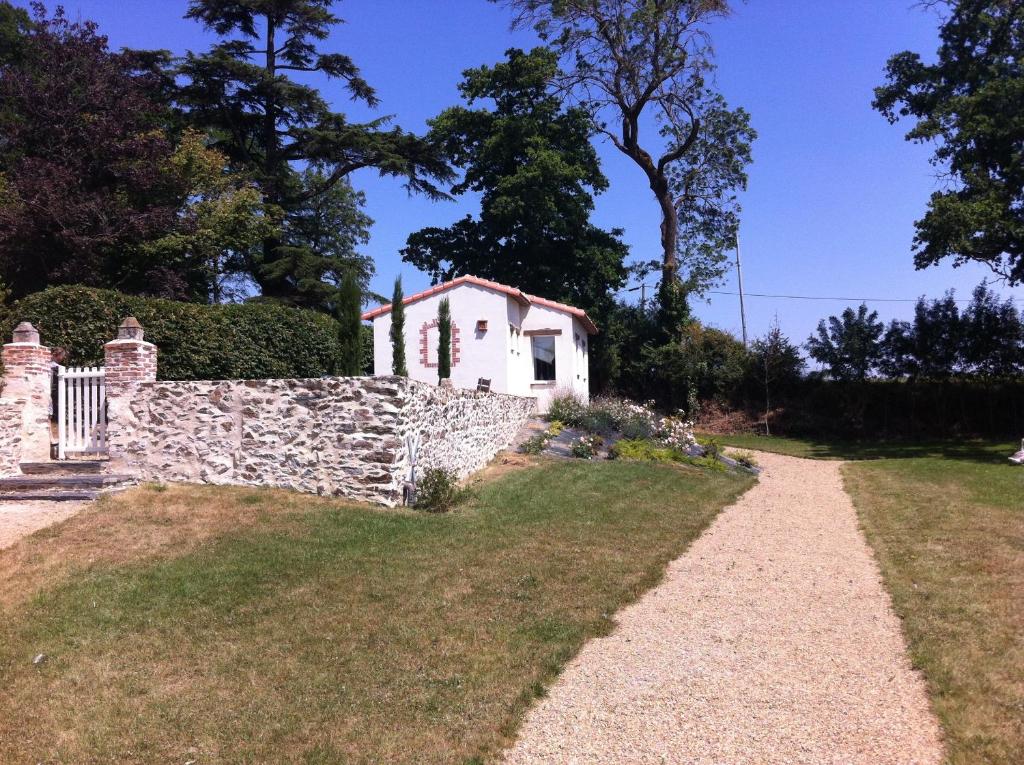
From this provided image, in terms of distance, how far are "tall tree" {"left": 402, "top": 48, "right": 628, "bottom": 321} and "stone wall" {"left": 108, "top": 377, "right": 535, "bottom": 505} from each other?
71.9ft

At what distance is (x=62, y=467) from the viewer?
10.6m

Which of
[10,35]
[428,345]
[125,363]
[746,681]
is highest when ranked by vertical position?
[10,35]

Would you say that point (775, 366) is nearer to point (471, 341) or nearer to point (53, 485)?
point (471, 341)

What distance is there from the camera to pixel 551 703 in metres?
4.84

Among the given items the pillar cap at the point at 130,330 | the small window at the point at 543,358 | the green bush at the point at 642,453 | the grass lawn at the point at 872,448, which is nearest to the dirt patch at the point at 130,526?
the pillar cap at the point at 130,330

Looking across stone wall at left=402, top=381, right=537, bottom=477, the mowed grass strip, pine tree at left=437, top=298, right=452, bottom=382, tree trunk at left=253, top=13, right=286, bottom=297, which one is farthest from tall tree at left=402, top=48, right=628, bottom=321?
the mowed grass strip

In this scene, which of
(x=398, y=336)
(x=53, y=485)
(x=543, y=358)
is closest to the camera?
(x=53, y=485)

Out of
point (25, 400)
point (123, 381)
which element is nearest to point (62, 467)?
point (25, 400)

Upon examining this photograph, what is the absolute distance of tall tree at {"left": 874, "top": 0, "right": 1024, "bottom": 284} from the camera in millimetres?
20547

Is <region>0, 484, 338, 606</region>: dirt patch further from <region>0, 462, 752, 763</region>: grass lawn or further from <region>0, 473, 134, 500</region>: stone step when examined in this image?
<region>0, 473, 134, 500</region>: stone step

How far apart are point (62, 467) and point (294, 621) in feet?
21.0

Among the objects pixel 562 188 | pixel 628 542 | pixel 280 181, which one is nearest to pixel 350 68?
pixel 280 181

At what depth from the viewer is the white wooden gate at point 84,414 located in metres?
11.0

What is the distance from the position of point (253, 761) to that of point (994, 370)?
97.4 feet
